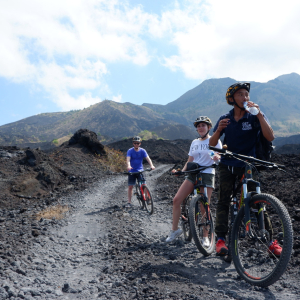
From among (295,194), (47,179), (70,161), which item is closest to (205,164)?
(295,194)

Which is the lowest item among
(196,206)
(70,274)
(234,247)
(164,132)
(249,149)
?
(70,274)

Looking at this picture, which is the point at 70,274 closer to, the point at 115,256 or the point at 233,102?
the point at 115,256

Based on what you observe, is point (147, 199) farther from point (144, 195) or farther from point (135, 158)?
point (135, 158)

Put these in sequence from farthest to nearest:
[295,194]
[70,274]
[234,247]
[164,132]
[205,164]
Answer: [164,132]
[295,194]
[205,164]
[70,274]
[234,247]

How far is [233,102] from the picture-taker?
3.37m

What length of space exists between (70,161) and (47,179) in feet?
26.0

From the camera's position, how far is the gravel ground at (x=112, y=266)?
279 centimetres

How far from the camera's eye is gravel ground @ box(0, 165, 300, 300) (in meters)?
2.79

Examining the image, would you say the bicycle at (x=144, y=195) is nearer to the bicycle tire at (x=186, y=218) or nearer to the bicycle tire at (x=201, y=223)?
the bicycle tire at (x=186, y=218)

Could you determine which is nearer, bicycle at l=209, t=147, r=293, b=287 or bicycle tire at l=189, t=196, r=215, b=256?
bicycle at l=209, t=147, r=293, b=287

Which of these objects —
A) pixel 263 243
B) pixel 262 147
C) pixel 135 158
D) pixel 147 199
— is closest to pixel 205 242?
pixel 263 243

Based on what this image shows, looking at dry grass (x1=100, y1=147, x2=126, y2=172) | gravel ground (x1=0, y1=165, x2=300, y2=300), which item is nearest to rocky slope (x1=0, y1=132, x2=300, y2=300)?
gravel ground (x1=0, y1=165, x2=300, y2=300)

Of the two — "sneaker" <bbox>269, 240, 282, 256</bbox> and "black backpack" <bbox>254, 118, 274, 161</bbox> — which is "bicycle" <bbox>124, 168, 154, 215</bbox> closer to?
"black backpack" <bbox>254, 118, 274, 161</bbox>

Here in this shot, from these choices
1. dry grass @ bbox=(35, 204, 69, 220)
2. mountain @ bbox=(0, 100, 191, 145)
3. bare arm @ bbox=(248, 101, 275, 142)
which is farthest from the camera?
mountain @ bbox=(0, 100, 191, 145)
